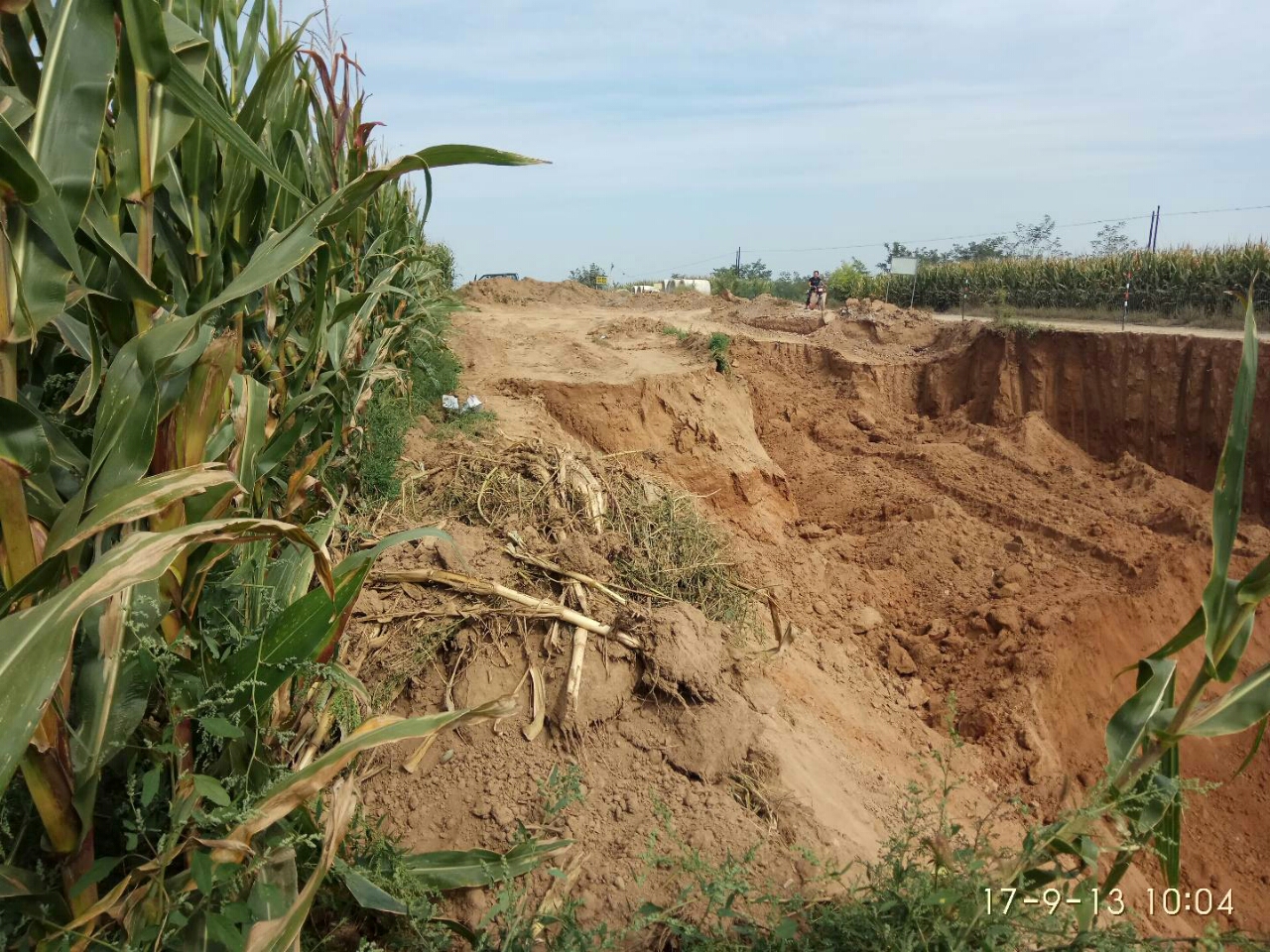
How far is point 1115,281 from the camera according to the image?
15320 millimetres

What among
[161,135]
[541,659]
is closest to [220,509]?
[161,135]

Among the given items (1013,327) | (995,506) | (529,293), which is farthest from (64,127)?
(529,293)

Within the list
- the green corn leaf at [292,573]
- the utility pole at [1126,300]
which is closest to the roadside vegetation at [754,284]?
the utility pole at [1126,300]

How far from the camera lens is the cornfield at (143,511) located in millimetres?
1385

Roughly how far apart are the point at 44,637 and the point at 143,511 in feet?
0.92

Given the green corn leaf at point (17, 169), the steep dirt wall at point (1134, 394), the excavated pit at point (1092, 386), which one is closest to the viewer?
the green corn leaf at point (17, 169)

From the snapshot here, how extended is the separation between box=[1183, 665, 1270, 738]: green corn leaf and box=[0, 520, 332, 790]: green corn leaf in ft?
6.50

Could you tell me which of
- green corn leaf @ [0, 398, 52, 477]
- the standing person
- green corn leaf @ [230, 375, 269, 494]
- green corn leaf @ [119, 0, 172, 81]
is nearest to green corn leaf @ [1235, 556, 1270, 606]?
green corn leaf @ [230, 375, 269, 494]

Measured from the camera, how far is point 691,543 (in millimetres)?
4508

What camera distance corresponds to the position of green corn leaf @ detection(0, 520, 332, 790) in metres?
1.14

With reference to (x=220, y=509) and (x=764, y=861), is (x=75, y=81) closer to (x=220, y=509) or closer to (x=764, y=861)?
(x=220, y=509)

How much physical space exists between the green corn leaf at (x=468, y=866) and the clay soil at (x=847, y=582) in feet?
0.61

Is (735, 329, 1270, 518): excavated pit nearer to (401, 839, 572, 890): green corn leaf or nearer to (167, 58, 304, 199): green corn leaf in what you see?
(401, 839, 572, 890): green corn leaf

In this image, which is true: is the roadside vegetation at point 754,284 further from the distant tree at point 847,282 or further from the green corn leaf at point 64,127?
the green corn leaf at point 64,127
